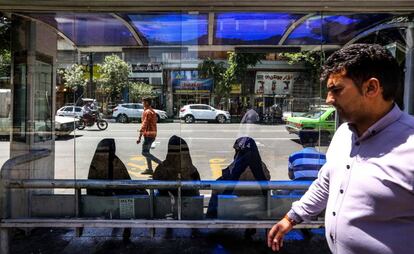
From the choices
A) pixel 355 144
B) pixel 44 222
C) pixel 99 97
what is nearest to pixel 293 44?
pixel 99 97

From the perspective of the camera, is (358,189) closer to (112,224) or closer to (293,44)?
(112,224)

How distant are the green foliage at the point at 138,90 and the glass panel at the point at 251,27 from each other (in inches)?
47.6

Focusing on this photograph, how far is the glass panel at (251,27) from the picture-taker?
14.5 feet

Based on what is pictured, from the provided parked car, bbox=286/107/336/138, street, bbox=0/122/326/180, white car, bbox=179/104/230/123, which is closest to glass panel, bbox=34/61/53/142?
street, bbox=0/122/326/180

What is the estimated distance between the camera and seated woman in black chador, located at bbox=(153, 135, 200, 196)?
4648mm

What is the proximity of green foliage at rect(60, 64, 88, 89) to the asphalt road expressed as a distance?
0.68m

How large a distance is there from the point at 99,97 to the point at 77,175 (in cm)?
121

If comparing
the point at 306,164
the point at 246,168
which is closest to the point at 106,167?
the point at 246,168

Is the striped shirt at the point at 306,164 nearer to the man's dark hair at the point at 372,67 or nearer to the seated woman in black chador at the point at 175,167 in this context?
the seated woman in black chador at the point at 175,167

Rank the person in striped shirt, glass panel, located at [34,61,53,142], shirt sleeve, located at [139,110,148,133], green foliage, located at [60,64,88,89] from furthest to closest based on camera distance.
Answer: shirt sleeve, located at [139,110,148,133] → green foliage, located at [60,64,88,89] → glass panel, located at [34,61,53,142] → the person in striped shirt

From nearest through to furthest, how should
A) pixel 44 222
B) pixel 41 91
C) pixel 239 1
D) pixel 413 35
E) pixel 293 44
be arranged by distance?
pixel 239 1
pixel 44 222
pixel 413 35
pixel 41 91
pixel 293 44

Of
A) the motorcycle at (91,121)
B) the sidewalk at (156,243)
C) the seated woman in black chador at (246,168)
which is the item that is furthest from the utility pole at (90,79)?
the seated woman in black chador at (246,168)

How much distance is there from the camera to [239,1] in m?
3.75

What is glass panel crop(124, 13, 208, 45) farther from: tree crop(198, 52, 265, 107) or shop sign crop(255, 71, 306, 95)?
shop sign crop(255, 71, 306, 95)
